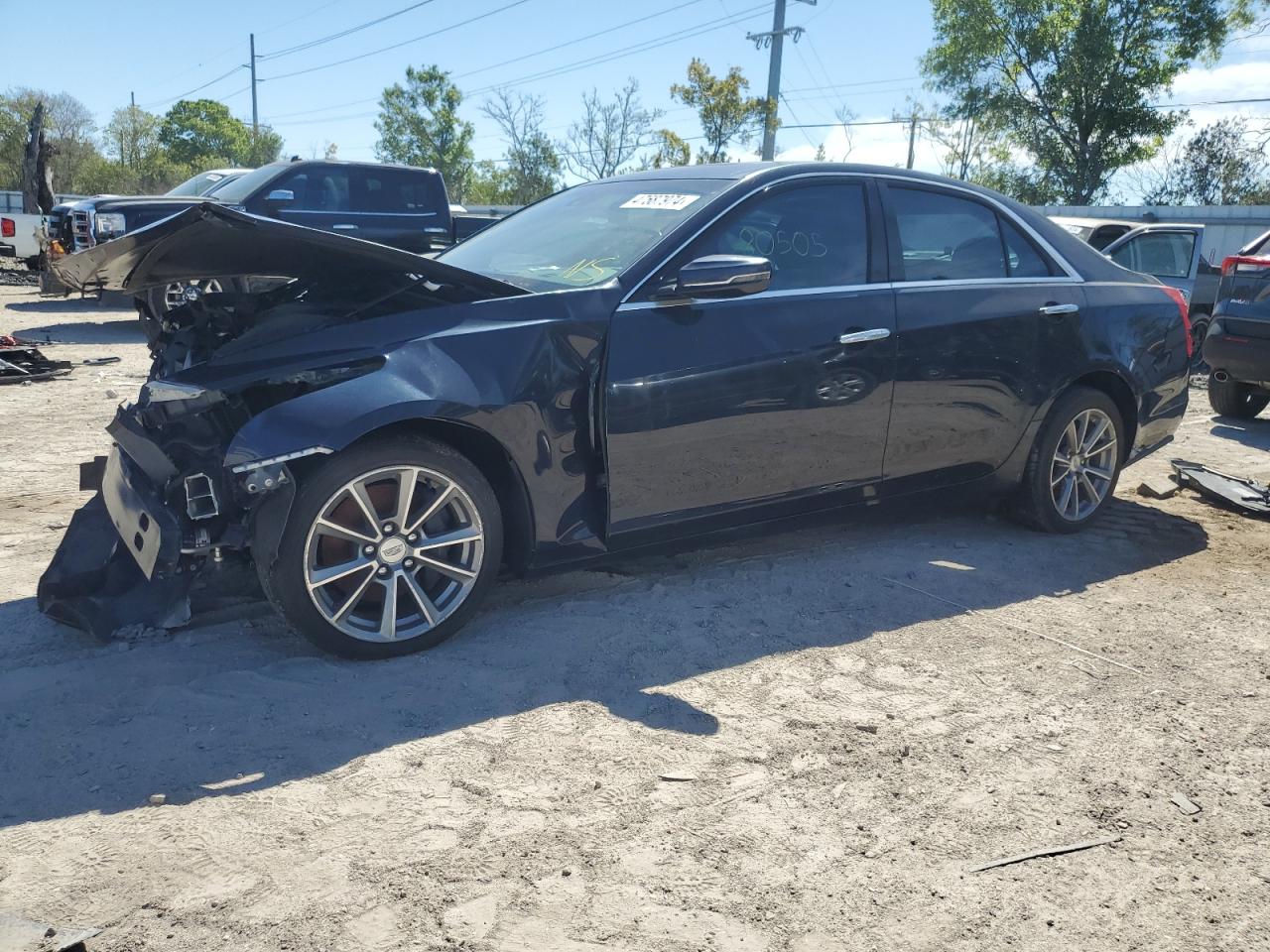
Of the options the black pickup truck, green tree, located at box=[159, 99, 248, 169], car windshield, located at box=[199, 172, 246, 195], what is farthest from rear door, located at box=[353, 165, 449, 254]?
green tree, located at box=[159, 99, 248, 169]

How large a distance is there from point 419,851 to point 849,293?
2965 millimetres

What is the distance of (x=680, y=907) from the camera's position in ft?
8.18

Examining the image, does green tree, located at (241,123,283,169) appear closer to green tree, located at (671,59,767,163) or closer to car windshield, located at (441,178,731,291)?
green tree, located at (671,59,767,163)

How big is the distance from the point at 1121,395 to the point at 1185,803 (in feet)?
10.2

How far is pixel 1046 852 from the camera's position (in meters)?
2.79

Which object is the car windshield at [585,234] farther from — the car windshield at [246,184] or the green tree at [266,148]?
the green tree at [266,148]

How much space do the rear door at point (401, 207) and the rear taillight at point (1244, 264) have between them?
934 cm

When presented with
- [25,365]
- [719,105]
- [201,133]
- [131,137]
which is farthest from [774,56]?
[201,133]

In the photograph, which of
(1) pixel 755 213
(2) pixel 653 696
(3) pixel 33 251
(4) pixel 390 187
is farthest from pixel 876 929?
(3) pixel 33 251

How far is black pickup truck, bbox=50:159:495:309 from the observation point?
513 inches

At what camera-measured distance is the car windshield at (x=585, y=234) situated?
14.1 feet

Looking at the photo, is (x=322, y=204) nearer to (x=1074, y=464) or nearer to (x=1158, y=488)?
(x=1158, y=488)

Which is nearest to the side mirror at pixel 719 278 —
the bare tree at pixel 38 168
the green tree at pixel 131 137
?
the bare tree at pixel 38 168

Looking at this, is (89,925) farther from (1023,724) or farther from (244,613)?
(1023,724)
